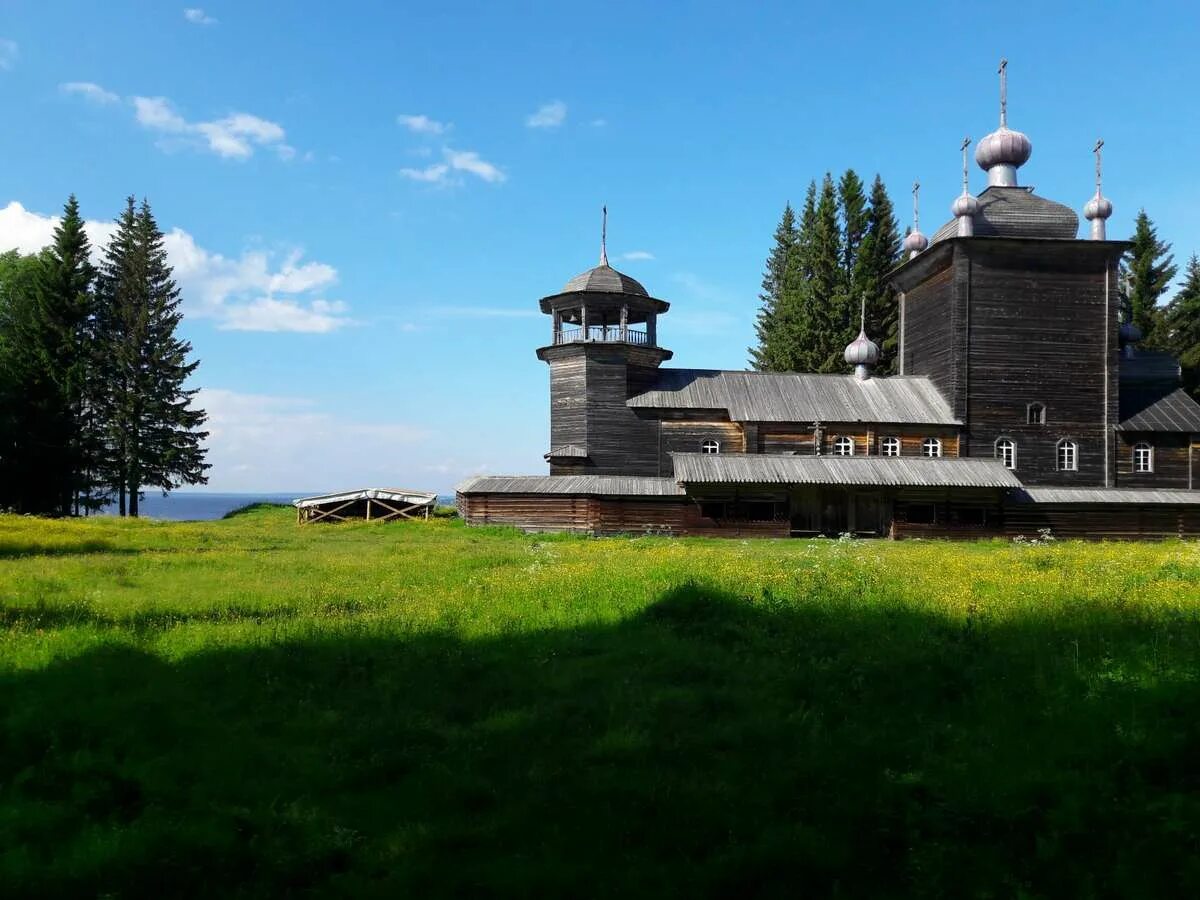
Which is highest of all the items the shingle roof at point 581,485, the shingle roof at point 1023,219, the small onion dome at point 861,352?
the shingle roof at point 1023,219

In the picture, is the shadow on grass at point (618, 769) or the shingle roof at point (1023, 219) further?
the shingle roof at point (1023, 219)

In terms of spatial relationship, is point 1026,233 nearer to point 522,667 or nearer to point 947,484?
point 947,484

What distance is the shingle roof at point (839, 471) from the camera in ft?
102

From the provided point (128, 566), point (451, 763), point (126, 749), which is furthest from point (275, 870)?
point (128, 566)

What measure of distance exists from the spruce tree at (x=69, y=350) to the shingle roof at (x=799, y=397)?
1096 inches

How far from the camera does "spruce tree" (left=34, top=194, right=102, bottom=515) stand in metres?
39.5

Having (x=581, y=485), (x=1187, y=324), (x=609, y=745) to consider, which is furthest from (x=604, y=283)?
(x=1187, y=324)

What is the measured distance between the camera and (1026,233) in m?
35.2

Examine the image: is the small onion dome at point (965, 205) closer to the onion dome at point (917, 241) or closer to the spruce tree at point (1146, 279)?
the onion dome at point (917, 241)

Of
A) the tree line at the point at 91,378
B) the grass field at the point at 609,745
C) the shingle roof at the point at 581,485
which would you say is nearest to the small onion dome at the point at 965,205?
the shingle roof at the point at 581,485

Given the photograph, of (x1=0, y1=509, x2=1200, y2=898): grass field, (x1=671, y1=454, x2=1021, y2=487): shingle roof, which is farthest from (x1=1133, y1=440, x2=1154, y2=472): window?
(x1=0, y1=509, x2=1200, y2=898): grass field

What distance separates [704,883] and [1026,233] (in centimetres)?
3676

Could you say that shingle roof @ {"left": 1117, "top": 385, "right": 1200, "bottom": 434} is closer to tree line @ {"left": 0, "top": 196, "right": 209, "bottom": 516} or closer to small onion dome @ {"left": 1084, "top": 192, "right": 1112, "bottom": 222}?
small onion dome @ {"left": 1084, "top": 192, "right": 1112, "bottom": 222}

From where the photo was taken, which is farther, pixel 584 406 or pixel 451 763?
pixel 584 406
